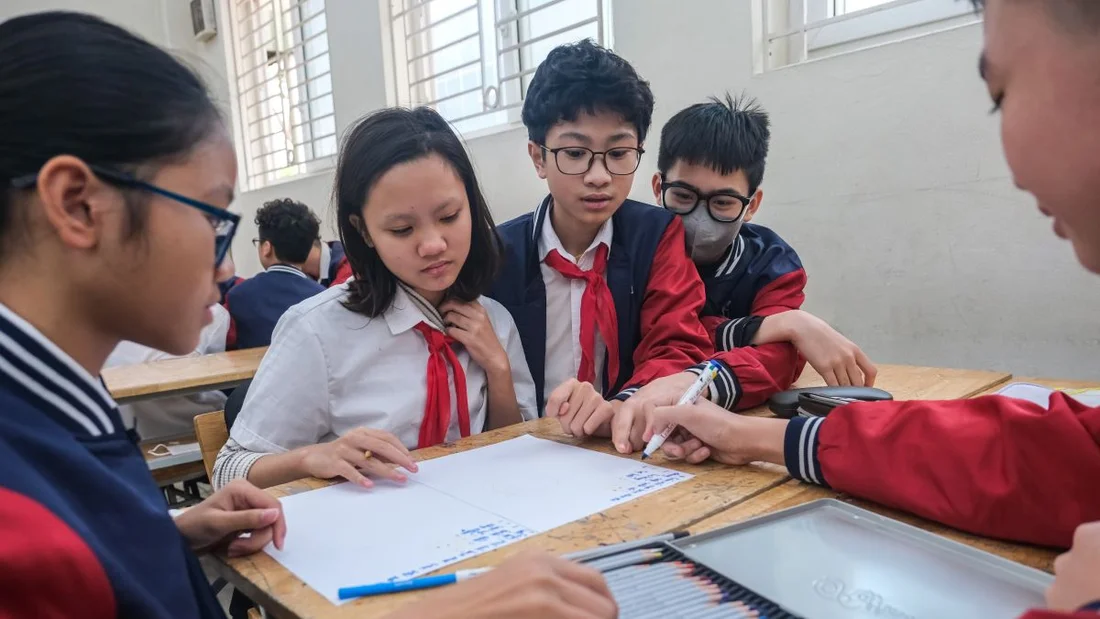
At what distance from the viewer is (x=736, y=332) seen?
4.90ft

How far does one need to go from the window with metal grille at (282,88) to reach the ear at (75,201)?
424 centimetres

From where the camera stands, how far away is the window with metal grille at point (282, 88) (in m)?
4.68

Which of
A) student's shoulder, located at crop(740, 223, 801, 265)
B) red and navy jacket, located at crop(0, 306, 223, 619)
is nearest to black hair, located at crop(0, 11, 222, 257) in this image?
red and navy jacket, located at crop(0, 306, 223, 619)

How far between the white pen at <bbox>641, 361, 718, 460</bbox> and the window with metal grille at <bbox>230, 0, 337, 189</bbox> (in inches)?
157

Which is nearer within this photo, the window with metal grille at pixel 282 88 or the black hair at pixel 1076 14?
the black hair at pixel 1076 14

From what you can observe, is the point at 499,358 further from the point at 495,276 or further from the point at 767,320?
the point at 767,320

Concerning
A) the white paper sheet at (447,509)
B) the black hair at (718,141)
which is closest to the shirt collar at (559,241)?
the black hair at (718,141)

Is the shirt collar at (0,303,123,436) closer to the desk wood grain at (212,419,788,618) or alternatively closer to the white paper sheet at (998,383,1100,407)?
the desk wood grain at (212,419,788,618)

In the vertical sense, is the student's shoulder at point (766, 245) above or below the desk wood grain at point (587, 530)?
above

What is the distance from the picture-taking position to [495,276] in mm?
1412

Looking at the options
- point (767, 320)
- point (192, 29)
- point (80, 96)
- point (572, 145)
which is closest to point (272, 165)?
point (192, 29)

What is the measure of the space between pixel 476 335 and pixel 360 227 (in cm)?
30

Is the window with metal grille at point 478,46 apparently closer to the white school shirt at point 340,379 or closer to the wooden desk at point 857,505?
the white school shirt at point 340,379

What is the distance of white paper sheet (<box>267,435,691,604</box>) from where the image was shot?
26.1 inches
